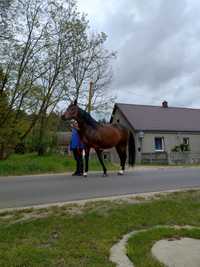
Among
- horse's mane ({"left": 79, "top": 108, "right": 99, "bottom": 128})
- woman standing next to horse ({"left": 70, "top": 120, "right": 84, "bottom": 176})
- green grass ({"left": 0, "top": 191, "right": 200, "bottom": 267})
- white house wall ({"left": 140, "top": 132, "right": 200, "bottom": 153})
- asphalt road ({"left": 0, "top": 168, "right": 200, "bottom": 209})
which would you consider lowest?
green grass ({"left": 0, "top": 191, "right": 200, "bottom": 267})

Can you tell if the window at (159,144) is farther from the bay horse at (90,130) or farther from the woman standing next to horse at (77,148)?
the bay horse at (90,130)

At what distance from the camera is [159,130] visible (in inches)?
1242

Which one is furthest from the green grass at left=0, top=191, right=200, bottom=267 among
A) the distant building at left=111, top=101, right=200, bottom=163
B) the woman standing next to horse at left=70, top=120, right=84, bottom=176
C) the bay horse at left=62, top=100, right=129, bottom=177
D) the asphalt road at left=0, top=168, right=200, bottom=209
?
the distant building at left=111, top=101, right=200, bottom=163

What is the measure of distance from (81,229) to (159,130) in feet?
92.2

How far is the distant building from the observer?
98.5 ft

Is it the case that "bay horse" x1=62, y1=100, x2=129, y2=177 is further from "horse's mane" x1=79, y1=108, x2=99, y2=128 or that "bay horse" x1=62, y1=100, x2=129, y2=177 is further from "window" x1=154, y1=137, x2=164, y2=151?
"window" x1=154, y1=137, x2=164, y2=151

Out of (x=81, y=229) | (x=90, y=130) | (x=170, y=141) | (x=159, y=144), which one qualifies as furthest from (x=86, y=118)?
(x=170, y=141)

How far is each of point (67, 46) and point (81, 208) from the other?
16.6 metres

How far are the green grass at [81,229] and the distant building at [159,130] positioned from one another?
22114 mm

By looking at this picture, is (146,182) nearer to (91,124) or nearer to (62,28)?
(91,124)

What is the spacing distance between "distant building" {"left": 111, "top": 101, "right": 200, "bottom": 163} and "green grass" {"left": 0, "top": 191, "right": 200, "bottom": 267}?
22.1m

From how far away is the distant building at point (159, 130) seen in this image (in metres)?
30.0

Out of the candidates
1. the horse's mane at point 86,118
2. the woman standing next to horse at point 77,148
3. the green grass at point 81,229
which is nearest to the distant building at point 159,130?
the woman standing next to horse at point 77,148

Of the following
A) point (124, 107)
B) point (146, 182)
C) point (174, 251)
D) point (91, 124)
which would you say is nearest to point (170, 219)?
point (174, 251)
